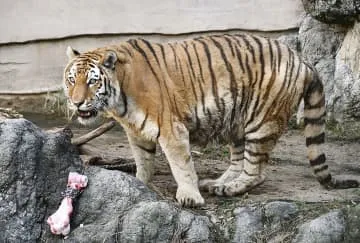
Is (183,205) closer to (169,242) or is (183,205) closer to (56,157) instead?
(169,242)

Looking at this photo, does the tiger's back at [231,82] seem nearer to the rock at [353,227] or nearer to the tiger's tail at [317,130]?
the tiger's tail at [317,130]

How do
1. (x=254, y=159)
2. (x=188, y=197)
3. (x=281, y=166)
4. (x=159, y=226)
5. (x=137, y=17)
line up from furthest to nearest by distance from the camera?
(x=137, y=17) → (x=281, y=166) → (x=254, y=159) → (x=188, y=197) → (x=159, y=226)

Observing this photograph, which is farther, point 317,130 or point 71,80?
point 317,130

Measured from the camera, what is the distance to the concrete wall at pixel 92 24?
9.35 m

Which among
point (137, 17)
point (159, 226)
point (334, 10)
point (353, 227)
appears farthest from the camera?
point (137, 17)

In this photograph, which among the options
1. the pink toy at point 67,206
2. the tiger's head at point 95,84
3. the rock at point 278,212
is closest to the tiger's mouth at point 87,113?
the tiger's head at point 95,84

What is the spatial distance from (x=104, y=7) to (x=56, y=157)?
13.4ft

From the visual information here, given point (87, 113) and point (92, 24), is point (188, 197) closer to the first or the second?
point (87, 113)

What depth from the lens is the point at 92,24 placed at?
31.7 ft

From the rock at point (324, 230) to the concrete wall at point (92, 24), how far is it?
12.9 ft

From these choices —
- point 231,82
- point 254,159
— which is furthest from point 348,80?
point 231,82

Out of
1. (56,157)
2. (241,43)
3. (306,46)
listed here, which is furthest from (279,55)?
(306,46)

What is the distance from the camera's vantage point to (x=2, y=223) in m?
5.57

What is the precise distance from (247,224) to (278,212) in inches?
8.9
